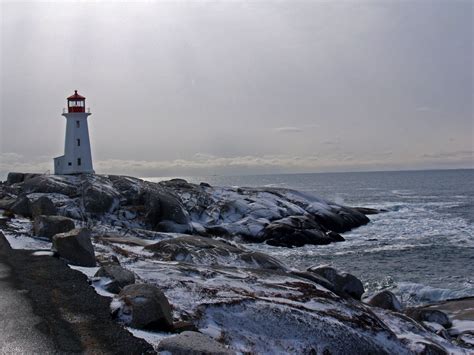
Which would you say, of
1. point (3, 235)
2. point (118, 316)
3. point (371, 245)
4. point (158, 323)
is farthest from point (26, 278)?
point (371, 245)

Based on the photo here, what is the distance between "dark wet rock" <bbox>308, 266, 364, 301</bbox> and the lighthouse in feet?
112

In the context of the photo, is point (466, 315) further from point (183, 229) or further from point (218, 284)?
point (183, 229)

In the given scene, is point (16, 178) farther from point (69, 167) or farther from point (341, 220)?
point (341, 220)

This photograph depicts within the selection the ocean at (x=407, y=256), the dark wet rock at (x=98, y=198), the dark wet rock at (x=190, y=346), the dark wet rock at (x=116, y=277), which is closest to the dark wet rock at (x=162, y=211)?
the dark wet rock at (x=98, y=198)

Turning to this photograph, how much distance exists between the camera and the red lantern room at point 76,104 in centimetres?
4862

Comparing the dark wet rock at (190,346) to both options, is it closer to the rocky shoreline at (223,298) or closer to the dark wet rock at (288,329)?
the rocky shoreline at (223,298)

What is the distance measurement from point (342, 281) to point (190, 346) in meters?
13.3

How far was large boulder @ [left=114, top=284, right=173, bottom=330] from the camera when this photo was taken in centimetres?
1044

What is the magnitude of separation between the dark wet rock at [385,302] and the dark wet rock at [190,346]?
1252 cm

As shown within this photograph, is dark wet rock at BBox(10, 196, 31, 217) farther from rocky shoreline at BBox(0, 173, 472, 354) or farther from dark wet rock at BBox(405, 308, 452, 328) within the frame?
dark wet rock at BBox(405, 308, 452, 328)

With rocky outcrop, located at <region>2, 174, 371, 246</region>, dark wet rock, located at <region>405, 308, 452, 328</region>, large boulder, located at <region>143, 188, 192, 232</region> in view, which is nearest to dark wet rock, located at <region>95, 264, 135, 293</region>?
dark wet rock, located at <region>405, 308, 452, 328</region>

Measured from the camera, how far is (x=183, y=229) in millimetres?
36781

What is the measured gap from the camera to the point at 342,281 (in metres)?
20.8

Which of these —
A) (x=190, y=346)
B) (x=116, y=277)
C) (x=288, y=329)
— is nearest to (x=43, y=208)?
(x=116, y=277)
